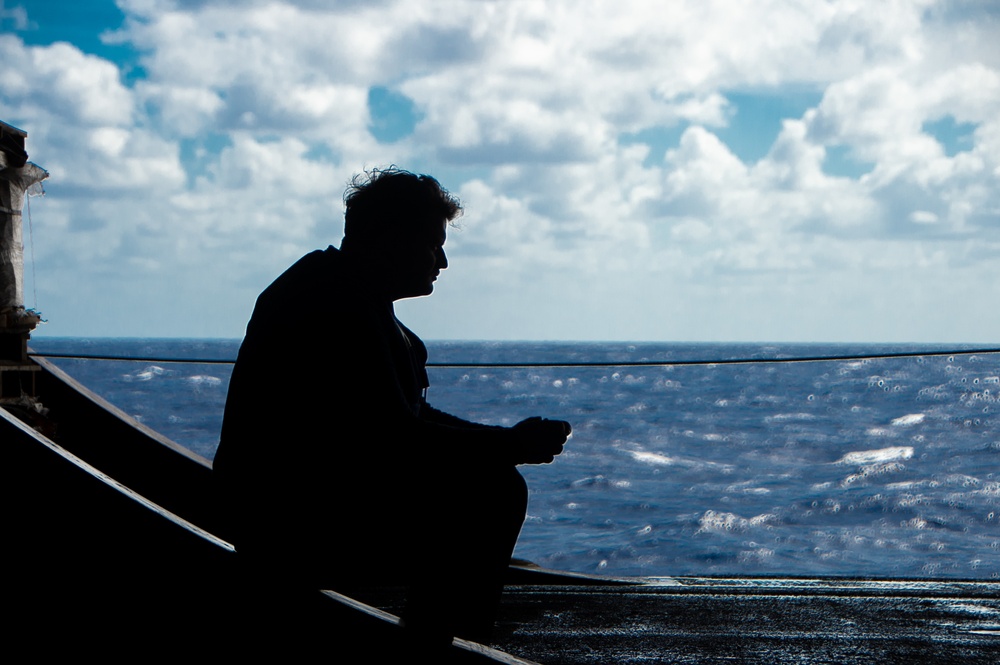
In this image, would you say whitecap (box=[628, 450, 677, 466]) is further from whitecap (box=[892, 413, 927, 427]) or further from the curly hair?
the curly hair

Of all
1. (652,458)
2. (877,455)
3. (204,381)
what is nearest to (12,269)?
(652,458)

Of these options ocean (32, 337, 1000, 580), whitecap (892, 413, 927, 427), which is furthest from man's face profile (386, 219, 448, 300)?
whitecap (892, 413, 927, 427)

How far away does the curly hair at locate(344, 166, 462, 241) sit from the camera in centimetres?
203

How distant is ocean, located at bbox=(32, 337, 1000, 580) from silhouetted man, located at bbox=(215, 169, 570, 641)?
5 centimetres

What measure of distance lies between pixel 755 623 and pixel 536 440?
6.69 ft

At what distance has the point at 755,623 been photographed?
356 centimetres

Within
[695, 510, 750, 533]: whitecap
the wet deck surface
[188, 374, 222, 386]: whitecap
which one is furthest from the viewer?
[188, 374, 222, 386]: whitecap

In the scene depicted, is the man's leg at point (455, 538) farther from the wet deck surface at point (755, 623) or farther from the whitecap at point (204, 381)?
the whitecap at point (204, 381)

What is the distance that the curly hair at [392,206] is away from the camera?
6.67ft

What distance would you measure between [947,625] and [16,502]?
2911mm

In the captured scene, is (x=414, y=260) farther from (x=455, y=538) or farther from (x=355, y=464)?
(x=455, y=538)

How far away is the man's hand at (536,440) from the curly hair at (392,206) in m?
0.46

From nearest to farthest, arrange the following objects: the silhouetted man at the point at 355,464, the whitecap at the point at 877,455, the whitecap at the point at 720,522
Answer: the silhouetted man at the point at 355,464 → the whitecap at the point at 720,522 → the whitecap at the point at 877,455

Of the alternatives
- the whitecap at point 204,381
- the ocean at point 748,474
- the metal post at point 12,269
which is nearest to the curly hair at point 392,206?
the ocean at point 748,474
